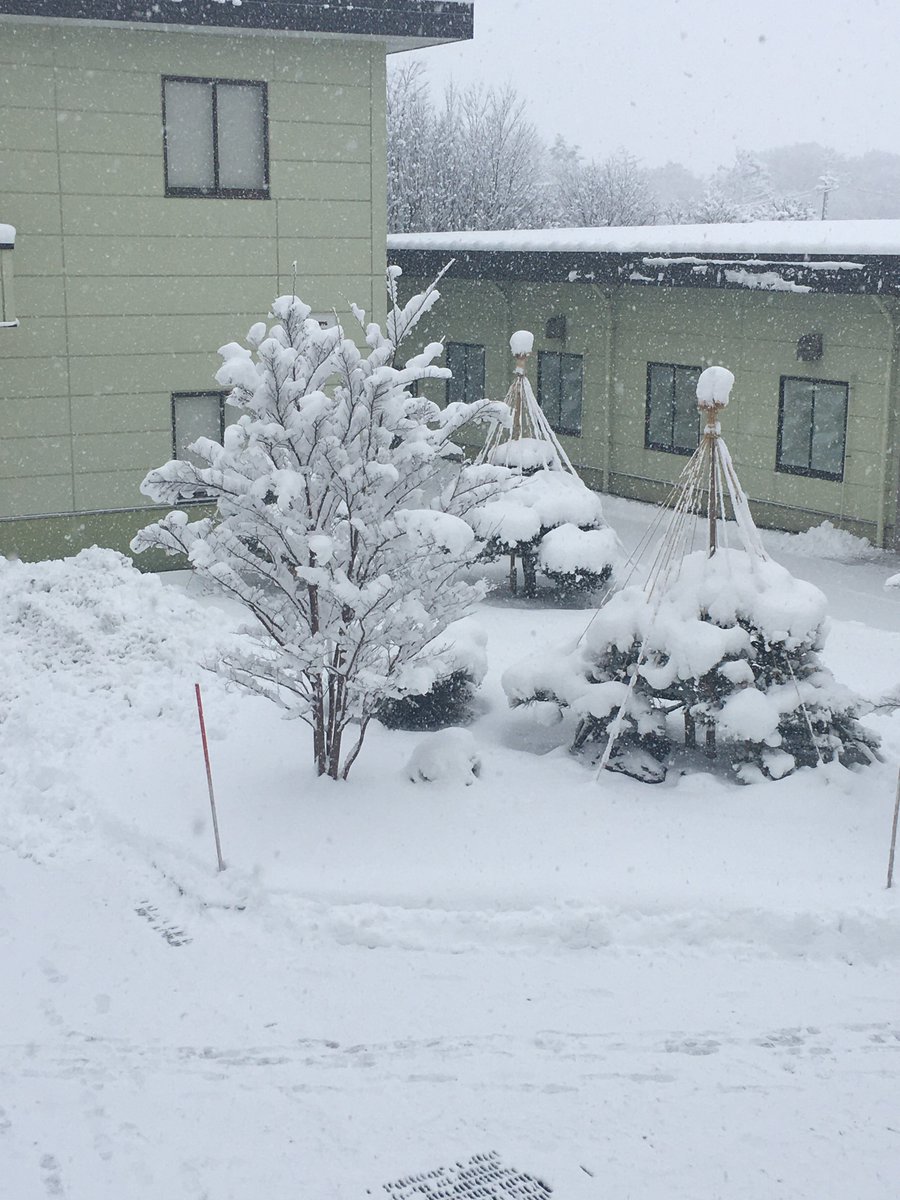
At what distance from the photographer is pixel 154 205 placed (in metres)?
15.9

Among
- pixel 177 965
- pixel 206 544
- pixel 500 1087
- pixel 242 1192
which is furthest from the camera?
pixel 206 544

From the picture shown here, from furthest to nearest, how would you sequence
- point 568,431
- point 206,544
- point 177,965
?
point 568,431
point 206,544
point 177,965

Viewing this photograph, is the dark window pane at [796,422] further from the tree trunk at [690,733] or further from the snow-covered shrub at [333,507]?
the snow-covered shrub at [333,507]

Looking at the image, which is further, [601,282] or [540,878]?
[601,282]

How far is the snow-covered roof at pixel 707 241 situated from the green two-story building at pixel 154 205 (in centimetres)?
432

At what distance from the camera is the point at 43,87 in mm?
15156

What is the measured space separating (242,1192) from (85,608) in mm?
8136

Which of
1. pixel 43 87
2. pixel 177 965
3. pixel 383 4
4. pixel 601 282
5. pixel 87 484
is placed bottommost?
pixel 177 965

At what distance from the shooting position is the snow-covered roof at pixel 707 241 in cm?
1655

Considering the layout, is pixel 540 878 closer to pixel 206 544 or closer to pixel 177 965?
pixel 177 965

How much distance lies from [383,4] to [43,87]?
Result: 13.3ft

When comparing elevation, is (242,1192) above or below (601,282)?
below

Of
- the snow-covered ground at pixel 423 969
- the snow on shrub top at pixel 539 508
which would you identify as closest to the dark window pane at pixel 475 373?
the snow on shrub top at pixel 539 508

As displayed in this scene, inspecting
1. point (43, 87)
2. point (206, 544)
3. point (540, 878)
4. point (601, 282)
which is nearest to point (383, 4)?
point (43, 87)
